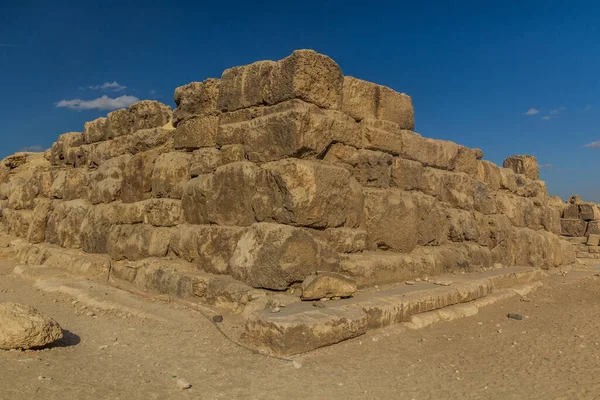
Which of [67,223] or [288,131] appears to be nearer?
[288,131]

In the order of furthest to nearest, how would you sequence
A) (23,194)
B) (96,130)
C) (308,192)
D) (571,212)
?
(571,212) < (23,194) < (96,130) < (308,192)

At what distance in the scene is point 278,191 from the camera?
4336 millimetres

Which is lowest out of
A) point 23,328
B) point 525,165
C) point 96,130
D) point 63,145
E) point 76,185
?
point 23,328

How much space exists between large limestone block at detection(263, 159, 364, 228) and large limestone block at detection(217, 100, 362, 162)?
15 centimetres

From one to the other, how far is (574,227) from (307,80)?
14.5 metres

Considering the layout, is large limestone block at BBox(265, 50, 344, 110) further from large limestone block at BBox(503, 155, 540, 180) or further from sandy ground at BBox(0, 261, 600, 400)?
large limestone block at BBox(503, 155, 540, 180)

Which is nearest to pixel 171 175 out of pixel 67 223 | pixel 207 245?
pixel 207 245

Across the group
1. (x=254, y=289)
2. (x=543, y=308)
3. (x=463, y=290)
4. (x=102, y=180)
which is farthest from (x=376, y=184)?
(x=102, y=180)

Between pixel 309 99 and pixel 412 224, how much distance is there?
208 centimetres

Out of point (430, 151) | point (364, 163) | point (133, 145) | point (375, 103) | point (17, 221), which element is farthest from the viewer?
point (17, 221)

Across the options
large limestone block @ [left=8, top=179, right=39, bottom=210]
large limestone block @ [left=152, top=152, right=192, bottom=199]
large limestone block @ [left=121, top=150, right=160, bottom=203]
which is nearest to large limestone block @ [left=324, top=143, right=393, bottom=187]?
large limestone block @ [left=152, top=152, right=192, bottom=199]

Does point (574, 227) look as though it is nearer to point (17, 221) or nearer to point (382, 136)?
point (382, 136)

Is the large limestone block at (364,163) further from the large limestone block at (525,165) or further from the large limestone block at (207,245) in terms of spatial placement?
the large limestone block at (525,165)

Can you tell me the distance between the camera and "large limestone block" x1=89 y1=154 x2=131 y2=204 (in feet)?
21.9
